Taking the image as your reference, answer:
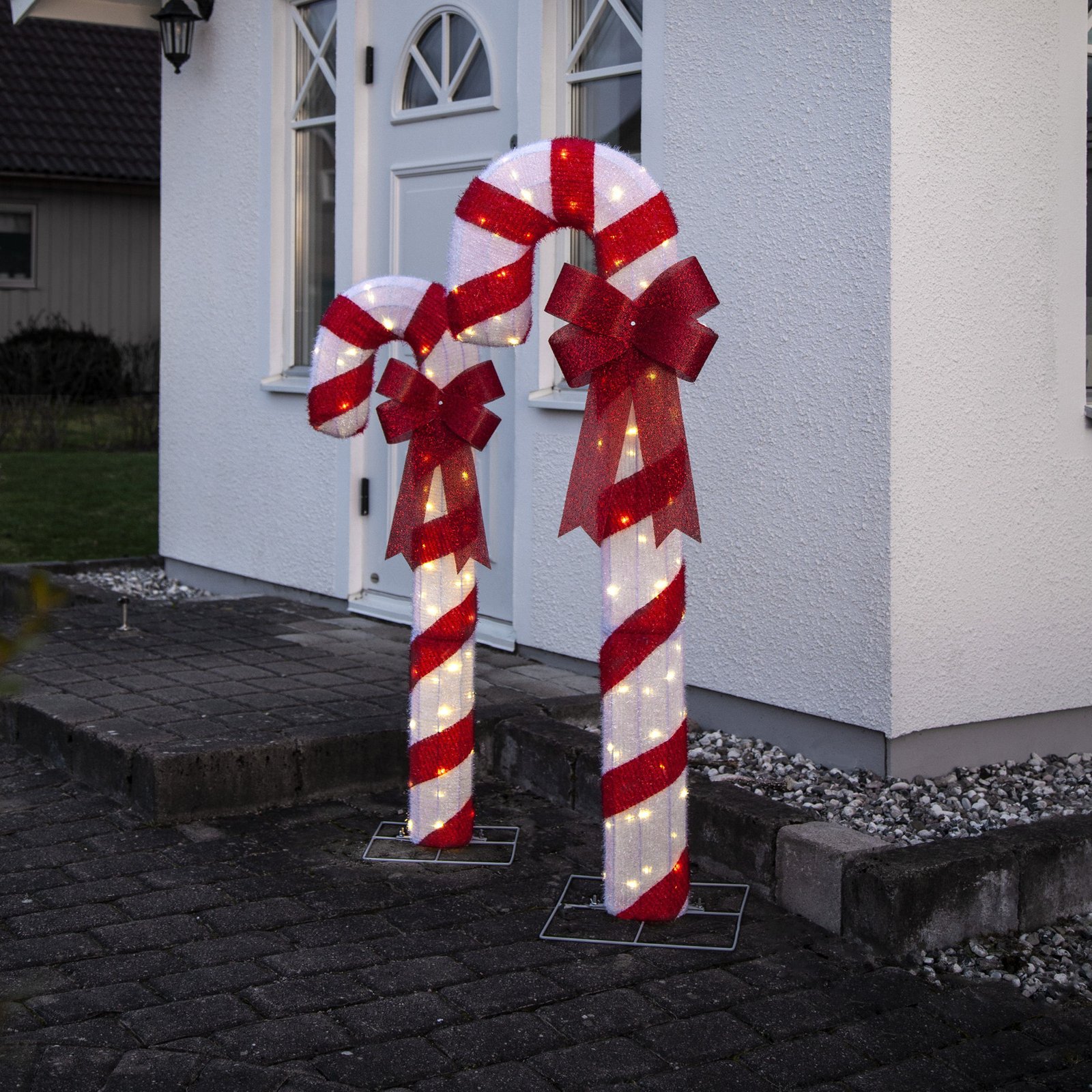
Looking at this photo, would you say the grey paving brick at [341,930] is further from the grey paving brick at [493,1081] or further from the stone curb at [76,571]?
the stone curb at [76,571]

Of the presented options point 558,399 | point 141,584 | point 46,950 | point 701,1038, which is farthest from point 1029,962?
point 141,584

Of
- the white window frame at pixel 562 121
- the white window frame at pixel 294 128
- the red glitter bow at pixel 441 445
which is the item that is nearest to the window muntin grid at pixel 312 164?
the white window frame at pixel 294 128

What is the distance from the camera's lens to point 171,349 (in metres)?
9.72

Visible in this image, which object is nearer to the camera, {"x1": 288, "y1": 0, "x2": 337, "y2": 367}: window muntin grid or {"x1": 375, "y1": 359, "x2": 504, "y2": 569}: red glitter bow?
{"x1": 375, "y1": 359, "x2": 504, "y2": 569}: red glitter bow

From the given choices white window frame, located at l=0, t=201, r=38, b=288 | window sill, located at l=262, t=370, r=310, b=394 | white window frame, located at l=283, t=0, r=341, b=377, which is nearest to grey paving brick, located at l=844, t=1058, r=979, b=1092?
window sill, located at l=262, t=370, r=310, b=394

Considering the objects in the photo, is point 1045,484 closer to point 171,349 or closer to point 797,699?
point 797,699

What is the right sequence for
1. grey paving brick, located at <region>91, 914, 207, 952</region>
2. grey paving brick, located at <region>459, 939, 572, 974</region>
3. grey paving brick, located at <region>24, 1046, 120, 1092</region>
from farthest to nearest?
1. grey paving brick, located at <region>91, 914, 207, 952</region>
2. grey paving brick, located at <region>459, 939, 572, 974</region>
3. grey paving brick, located at <region>24, 1046, 120, 1092</region>

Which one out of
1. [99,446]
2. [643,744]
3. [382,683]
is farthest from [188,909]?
[99,446]

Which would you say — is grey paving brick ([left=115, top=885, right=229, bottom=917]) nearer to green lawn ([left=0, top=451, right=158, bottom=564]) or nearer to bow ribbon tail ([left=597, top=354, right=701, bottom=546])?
bow ribbon tail ([left=597, top=354, right=701, bottom=546])

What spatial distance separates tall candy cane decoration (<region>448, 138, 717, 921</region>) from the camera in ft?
13.2

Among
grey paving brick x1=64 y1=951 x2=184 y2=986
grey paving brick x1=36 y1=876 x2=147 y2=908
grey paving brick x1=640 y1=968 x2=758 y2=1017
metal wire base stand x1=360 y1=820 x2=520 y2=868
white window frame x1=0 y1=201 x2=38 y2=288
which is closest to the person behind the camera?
grey paving brick x1=640 y1=968 x2=758 y2=1017

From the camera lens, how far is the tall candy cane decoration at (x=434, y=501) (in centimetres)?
479

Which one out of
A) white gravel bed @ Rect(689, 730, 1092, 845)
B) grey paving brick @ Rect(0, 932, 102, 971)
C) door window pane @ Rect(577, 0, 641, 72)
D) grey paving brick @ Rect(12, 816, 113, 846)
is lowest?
grey paving brick @ Rect(0, 932, 102, 971)

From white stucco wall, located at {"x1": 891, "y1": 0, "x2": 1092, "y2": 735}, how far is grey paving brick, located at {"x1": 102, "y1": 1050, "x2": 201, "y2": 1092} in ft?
8.80
